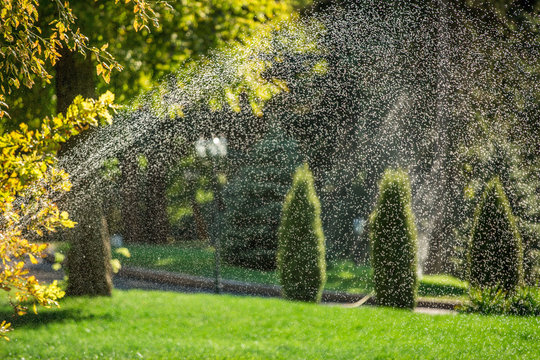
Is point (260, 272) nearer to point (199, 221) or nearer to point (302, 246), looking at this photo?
point (302, 246)

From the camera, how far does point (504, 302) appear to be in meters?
8.38

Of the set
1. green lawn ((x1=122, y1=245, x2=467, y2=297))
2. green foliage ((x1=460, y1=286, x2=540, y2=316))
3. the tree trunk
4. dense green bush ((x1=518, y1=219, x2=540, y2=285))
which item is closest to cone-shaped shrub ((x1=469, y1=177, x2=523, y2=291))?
green foliage ((x1=460, y1=286, x2=540, y2=316))

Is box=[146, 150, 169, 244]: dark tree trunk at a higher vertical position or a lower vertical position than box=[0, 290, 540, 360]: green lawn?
higher

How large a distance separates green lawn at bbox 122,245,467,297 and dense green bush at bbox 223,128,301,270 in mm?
530

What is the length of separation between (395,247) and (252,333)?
3.37m

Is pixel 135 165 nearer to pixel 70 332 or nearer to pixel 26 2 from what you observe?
pixel 70 332

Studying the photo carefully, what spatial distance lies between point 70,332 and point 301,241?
4.41 m

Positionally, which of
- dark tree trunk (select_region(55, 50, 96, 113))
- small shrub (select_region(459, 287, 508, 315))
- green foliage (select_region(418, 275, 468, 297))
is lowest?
green foliage (select_region(418, 275, 468, 297))

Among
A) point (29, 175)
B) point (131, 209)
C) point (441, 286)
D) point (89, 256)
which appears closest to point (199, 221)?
point (131, 209)

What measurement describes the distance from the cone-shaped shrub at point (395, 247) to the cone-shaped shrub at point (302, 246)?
3.75 feet

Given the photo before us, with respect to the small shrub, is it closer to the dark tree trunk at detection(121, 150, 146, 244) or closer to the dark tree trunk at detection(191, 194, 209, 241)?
the dark tree trunk at detection(121, 150, 146, 244)

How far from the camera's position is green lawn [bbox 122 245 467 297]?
44.3 ft

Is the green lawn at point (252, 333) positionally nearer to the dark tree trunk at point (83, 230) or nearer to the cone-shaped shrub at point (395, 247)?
the dark tree trunk at point (83, 230)

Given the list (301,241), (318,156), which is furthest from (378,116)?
(301,241)
